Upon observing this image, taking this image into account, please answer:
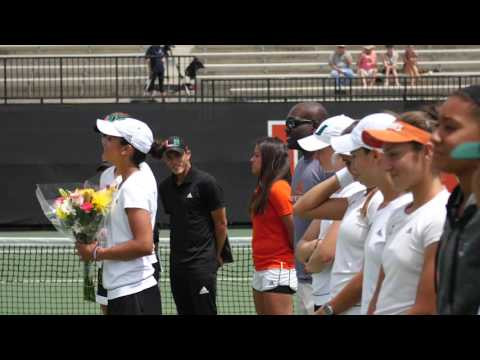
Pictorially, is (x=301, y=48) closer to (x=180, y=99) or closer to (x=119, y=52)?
(x=119, y=52)

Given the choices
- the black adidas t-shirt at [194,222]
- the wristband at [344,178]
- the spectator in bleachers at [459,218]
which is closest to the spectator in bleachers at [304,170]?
the wristband at [344,178]

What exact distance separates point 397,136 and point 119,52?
20252 millimetres

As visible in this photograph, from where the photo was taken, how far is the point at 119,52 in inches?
916

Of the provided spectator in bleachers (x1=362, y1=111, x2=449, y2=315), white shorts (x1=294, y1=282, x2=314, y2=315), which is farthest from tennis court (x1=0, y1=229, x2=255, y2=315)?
spectator in bleachers (x1=362, y1=111, x2=449, y2=315)

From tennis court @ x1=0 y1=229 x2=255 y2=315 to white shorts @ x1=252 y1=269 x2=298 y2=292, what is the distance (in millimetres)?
2534

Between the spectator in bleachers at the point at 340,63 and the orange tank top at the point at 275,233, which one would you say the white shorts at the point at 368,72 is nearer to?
the spectator in bleachers at the point at 340,63

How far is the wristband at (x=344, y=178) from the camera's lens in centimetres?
485

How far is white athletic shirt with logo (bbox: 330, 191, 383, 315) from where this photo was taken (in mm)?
4203

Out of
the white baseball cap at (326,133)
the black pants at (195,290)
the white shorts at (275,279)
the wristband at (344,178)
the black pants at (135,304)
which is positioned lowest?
the black pants at (195,290)

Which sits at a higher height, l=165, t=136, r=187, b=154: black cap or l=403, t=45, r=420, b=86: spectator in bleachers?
l=403, t=45, r=420, b=86: spectator in bleachers

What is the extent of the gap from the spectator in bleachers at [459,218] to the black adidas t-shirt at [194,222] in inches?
161

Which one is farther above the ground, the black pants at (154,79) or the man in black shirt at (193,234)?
the black pants at (154,79)

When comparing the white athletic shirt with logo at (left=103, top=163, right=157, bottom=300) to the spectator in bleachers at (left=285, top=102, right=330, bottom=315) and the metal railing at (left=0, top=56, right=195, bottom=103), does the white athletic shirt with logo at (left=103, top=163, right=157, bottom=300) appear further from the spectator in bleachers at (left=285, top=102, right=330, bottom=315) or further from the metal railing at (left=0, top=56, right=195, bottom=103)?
the metal railing at (left=0, top=56, right=195, bottom=103)
